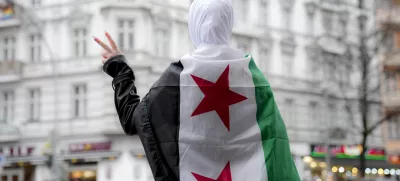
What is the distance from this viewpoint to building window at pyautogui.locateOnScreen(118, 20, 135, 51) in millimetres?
29469

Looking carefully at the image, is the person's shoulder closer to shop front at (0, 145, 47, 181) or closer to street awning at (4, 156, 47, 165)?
street awning at (4, 156, 47, 165)

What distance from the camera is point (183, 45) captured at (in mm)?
31047

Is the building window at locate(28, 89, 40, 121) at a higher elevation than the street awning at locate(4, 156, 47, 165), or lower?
higher

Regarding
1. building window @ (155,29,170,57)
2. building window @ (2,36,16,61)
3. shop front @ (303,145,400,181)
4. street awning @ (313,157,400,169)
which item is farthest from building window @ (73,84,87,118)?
street awning @ (313,157,400,169)

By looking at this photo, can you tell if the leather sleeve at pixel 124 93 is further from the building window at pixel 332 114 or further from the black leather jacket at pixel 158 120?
the building window at pixel 332 114

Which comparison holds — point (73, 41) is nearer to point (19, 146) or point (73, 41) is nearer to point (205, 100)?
point (19, 146)

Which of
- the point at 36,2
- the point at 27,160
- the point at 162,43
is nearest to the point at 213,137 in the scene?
the point at 162,43

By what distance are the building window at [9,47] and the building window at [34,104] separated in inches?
74.8

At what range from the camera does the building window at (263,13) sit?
35219mm

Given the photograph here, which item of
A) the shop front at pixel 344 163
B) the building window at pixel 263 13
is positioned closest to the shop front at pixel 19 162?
the building window at pixel 263 13

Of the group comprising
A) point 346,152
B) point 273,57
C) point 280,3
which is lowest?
point 346,152

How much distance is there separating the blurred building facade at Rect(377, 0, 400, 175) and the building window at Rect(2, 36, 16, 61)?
1940cm

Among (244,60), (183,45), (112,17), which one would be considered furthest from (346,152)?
(244,60)

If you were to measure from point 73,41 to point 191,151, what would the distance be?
28.5m
